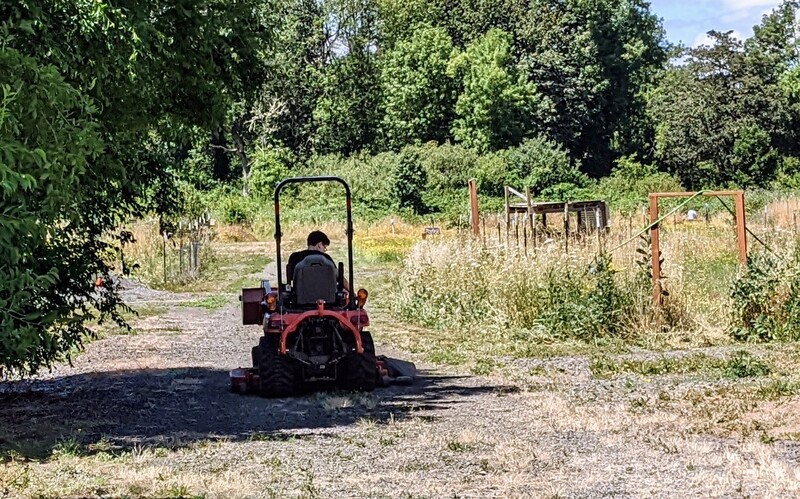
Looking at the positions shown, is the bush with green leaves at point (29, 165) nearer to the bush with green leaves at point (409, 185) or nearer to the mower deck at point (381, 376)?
the mower deck at point (381, 376)

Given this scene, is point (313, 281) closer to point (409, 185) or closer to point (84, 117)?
point (84, 117)

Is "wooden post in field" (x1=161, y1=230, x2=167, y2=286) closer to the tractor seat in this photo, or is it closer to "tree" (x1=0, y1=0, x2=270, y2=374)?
"tree" (x1=0, y1=0, x2=270, y2=374)

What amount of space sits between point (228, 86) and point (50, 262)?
8.74ft

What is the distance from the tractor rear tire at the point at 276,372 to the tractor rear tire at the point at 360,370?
0.51m

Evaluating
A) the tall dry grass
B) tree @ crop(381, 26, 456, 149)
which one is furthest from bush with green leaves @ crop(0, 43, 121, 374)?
tree @ crop(381, 26, 456, 149)

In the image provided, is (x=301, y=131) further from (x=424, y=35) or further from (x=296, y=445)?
(x=296, y=445)

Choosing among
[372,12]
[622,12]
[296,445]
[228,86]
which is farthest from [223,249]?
[622,12]

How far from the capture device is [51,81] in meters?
7.50

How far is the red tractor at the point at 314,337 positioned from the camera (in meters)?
12.5

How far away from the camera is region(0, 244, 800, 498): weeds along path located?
8.24 metres

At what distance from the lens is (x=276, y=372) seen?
12.5 m

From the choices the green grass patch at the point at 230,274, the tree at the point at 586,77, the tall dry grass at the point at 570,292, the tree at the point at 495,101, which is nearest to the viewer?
the tall dry grass at the point at 570,292

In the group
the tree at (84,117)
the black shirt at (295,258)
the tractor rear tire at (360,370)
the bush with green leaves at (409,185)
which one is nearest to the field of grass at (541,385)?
the tractor rear tire at (360,370)

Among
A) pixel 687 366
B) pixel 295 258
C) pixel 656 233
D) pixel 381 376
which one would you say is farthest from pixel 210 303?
pixel 687 366
